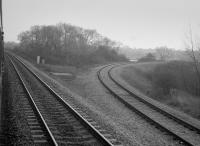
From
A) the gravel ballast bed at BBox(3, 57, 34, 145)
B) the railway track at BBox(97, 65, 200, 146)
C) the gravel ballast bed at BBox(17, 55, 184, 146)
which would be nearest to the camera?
the gravel ballast bed at BBox(3, 57, 34, 145)

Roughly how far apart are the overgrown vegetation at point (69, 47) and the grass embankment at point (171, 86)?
17.6m

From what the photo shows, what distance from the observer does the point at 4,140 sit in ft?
30.5

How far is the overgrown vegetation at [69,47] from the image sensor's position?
55.0 metres

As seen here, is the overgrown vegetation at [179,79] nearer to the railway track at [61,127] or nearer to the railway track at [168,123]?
the railway track at [168,123]

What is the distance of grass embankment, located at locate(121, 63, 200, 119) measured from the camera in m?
18.9

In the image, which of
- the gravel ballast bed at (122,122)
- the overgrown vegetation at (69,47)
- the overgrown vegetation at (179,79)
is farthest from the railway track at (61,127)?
the overgrown vegetation at (69,47)

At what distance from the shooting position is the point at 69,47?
219ft

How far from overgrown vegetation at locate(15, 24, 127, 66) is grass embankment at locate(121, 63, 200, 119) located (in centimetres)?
1755

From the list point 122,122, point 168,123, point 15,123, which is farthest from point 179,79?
point 15,123

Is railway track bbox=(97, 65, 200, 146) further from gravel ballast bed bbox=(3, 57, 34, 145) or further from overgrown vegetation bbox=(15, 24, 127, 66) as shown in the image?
overgrown vegetation bbox=(15, 24, 127, 66)

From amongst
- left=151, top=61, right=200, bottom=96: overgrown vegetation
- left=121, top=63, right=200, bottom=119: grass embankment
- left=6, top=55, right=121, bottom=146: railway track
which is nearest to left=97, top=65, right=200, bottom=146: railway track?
left=121, top=63, right=200, bottom=119: grass embankment

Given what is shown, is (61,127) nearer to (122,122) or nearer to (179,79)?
(122,122)

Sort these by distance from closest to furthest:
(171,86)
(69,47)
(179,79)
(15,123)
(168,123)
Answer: (15,123), (168,123), (171,86), (179,79), (69,47)

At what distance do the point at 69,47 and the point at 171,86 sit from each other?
134 ft
